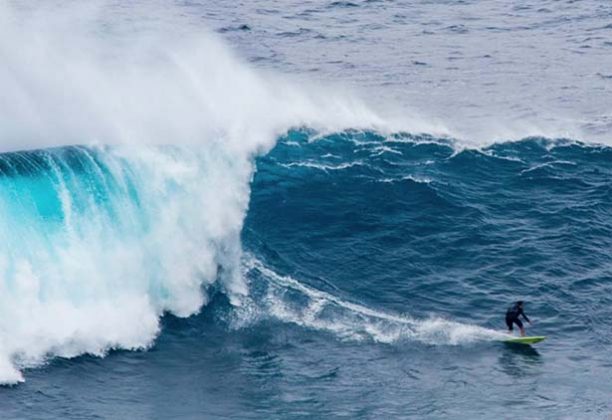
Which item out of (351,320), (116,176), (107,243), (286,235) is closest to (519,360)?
(351,320)

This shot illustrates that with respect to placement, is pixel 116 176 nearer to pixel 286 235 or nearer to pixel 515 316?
pixel 286 235

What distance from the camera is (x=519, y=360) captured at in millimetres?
30750

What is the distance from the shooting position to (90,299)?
3142cm

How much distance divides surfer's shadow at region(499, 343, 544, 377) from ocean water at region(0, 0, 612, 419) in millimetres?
82

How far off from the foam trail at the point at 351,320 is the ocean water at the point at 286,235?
74 mm

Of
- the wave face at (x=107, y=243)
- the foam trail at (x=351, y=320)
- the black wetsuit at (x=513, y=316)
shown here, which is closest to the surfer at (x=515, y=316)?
the black wetsuit at (x=513, y=316)

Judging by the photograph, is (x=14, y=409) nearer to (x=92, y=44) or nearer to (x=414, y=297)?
(x=414, y=297)

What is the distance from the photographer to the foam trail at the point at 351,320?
3182cm

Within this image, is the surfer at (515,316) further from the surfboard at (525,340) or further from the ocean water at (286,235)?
the ocean water at (286,235)

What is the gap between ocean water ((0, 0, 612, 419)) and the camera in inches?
1137

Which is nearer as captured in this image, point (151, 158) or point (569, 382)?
point (569, 382)

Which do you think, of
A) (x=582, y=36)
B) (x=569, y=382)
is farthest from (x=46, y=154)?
(x=582, y=36)

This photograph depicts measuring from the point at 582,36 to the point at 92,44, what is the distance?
27.9m

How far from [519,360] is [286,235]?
33.7 ft
